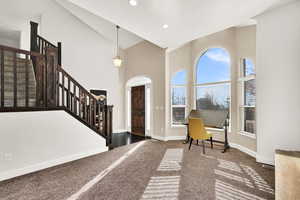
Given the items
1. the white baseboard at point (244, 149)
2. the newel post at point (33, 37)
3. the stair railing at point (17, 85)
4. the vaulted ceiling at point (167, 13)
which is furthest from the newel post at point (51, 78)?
the white baseboard at point (244, 149)

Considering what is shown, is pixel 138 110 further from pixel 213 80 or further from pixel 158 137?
pixel 213 80

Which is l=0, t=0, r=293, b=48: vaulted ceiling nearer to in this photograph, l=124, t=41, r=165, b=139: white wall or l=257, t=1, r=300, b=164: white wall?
l=257, t=1, r=300, b=164: white wall

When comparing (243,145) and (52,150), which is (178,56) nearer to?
(243,145)

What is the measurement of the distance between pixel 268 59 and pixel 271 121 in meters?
1.28

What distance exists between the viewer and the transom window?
475cm

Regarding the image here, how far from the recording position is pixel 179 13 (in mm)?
3234

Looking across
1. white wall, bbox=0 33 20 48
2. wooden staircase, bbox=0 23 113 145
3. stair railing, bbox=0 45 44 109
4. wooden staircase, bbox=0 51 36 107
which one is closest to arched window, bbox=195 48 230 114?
wooden staircase, bbox=0 23 113 145

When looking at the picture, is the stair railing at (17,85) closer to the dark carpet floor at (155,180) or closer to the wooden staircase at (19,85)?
the wooden staircase at (19,85)

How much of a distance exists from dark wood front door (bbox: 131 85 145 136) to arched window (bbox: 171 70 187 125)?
1465mm

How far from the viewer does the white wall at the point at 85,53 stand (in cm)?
514

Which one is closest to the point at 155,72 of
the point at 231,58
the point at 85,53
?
the point at 231,58

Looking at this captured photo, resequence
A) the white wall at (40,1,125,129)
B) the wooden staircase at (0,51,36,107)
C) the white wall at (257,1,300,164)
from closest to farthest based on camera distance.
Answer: the white wall at (257,1,300,164)
the wooden staircase at (0,51,36,107)
the white wall at (40,1,125,129)

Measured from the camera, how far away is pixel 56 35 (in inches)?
204

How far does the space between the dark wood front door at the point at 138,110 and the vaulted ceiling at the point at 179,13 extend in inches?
116
